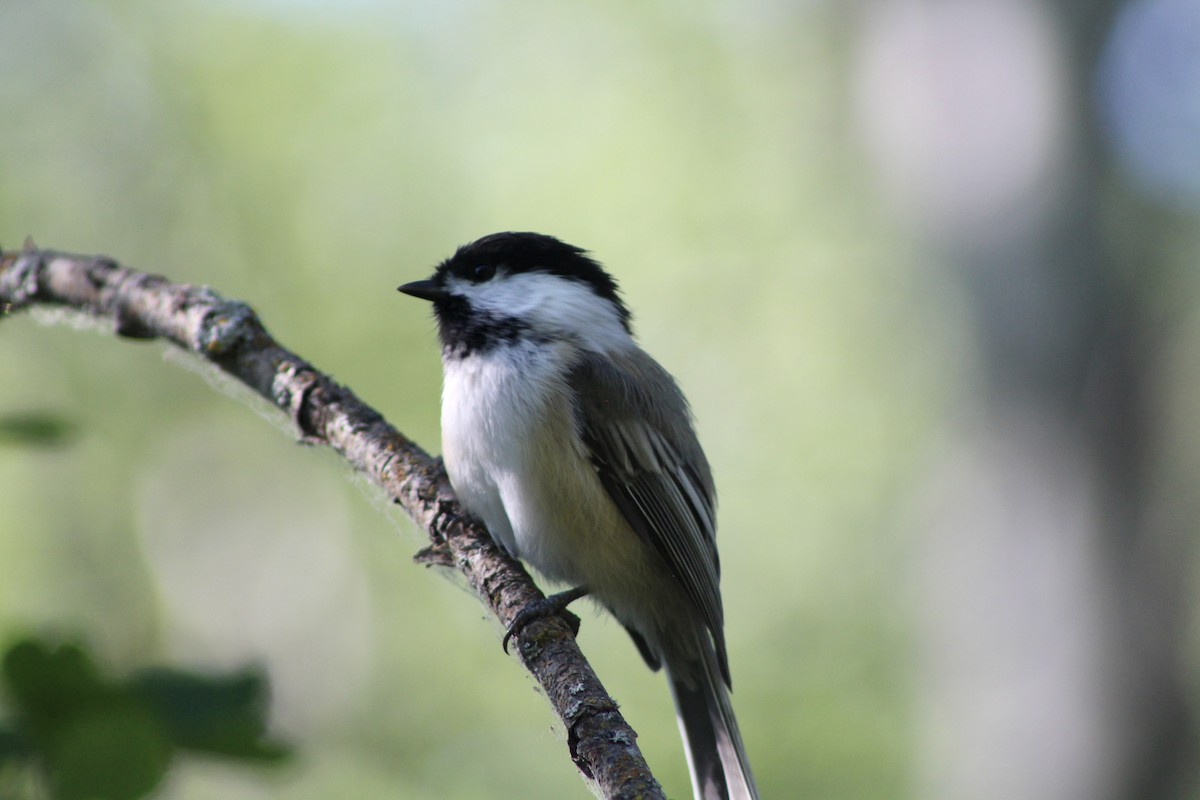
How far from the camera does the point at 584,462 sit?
2375 millimetres

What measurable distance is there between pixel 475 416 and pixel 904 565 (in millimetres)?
7556

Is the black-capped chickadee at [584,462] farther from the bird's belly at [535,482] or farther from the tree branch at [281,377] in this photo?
the tree branch at [281,377]

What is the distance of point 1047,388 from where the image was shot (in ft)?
15.7

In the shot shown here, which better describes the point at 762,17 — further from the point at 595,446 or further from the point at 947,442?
the point at 595,446

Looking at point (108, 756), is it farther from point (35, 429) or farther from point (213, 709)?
point (35, 429)

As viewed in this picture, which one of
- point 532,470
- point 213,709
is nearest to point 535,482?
point 532,470

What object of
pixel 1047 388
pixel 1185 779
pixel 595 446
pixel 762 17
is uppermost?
pixel 762 17

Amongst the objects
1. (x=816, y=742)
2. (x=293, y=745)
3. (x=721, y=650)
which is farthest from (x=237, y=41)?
(x=293, y=745)

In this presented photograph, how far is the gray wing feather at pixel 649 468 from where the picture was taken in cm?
241

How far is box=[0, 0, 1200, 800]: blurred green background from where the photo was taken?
5148 mm

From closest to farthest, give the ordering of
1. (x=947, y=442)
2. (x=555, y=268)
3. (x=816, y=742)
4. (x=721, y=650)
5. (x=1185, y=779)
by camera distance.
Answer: (x=721, y=650), (x=555, y=268), (x=1185, y=779), (x=947, y=442), (x=816, y=742)

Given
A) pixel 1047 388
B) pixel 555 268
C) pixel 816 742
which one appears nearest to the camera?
pixel 555 268

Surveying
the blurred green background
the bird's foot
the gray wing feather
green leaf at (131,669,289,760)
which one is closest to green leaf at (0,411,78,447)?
green leaf at (131,669,289,760)

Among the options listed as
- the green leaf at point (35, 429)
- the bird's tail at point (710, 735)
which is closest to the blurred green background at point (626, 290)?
the bird's tail at point (710, 735)
